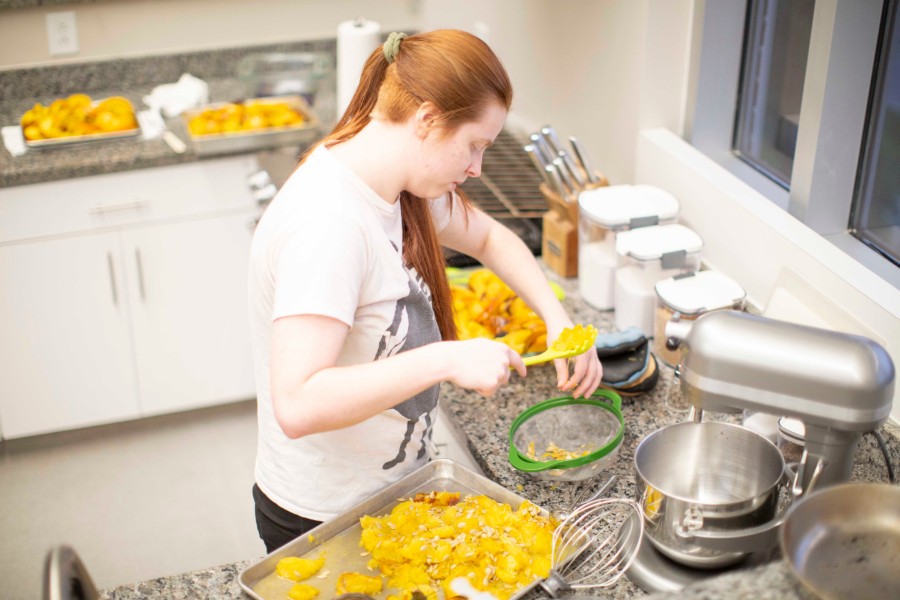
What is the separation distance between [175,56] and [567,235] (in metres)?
1.61

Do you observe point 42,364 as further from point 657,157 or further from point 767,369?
point 767,369

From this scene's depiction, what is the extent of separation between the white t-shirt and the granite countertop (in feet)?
0.51

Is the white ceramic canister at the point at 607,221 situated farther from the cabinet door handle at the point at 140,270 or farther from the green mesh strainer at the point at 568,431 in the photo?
the cabinet door handle at the point at 140,270

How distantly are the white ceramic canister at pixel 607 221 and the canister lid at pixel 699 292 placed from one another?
16 cm

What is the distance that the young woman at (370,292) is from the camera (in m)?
1.03

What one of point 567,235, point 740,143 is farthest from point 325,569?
point 740,143

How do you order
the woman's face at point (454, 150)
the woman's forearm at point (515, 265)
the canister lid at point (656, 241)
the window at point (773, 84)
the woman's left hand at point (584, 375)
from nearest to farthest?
the woman's face at point (454, 150)
the woman's left hand at point (584, 375)
the woman's forearm at point (515, 265)
the canister lid at point (656, 241)
the window at point (773, 84)

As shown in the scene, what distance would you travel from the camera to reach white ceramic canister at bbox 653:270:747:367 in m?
1.54

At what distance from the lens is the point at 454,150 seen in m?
1.14

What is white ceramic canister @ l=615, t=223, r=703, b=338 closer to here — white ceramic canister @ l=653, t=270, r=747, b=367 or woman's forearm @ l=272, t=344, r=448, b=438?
white ceramic canister @ l=653, t=270, r=747, b=367

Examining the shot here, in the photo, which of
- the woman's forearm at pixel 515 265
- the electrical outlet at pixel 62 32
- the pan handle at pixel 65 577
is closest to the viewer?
the pan handle at pixel 65 577

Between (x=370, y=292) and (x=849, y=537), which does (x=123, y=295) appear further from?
(x=849, y=537)

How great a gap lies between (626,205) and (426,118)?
76 centimetres

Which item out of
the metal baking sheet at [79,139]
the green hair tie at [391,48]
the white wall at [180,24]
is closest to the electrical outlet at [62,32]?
the white wall at [180,24]
